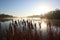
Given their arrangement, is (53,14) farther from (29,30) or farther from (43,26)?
(29,30)

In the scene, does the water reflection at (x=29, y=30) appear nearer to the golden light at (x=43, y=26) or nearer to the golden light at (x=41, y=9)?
the golden light at (x=43, y=26)

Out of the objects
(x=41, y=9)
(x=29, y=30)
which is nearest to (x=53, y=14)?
(x=41, y=9)

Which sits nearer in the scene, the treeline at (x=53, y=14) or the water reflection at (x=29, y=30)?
the water reflection at (x=29, y=30)

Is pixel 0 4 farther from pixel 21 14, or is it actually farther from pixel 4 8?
pixel 21 14

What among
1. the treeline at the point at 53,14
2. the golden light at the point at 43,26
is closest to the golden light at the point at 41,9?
the treeline at the point at 53,14

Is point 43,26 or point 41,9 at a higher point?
point 41,9

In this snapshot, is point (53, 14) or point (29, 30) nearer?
point (29, 30)

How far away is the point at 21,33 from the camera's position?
140 cm

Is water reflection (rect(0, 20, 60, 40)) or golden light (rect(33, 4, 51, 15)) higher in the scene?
golden light (rect(33, 4, 51, 15))

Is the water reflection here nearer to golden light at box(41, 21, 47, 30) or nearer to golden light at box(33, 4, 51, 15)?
golden light at box(41, 21, 47, 30)

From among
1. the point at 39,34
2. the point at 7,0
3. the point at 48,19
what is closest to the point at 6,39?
the point at 39,34

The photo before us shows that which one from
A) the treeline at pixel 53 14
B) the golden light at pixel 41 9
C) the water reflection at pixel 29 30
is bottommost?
the water reflection at pixel 29 30

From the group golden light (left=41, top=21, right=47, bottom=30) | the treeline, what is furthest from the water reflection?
the treeline

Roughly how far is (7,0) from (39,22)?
0.57 meters
